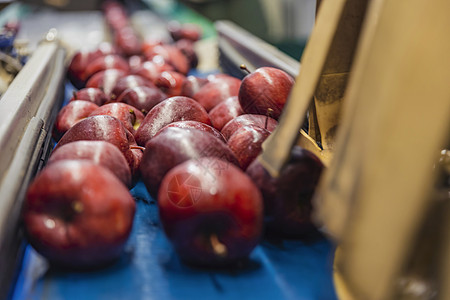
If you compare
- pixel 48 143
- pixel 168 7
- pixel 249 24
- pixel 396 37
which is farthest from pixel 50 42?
pixel 168 7

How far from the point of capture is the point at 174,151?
115cm

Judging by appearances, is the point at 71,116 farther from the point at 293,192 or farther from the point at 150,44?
the point at 150,44

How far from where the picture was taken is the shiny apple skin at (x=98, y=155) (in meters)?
1.15

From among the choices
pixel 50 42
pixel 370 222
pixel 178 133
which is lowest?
pixel 50 42

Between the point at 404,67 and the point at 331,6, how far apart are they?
0.99 ft

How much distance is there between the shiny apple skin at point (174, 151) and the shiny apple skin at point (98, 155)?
0.21 feet

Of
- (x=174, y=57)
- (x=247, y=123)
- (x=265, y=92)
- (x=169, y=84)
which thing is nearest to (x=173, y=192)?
(x=247, y=123)

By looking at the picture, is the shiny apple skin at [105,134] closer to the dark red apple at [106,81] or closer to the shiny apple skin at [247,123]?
the shiny apple skin at [247,123]

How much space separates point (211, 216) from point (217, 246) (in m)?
0.06

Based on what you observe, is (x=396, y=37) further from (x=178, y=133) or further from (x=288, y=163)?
(x=178, y=133)

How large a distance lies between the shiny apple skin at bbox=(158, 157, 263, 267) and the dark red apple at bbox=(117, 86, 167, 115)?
99 cm

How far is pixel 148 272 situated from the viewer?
0.99 meters

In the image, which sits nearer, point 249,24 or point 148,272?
point 148,272

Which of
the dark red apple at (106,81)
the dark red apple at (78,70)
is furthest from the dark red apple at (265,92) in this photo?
the dark red apple at (78,70)
